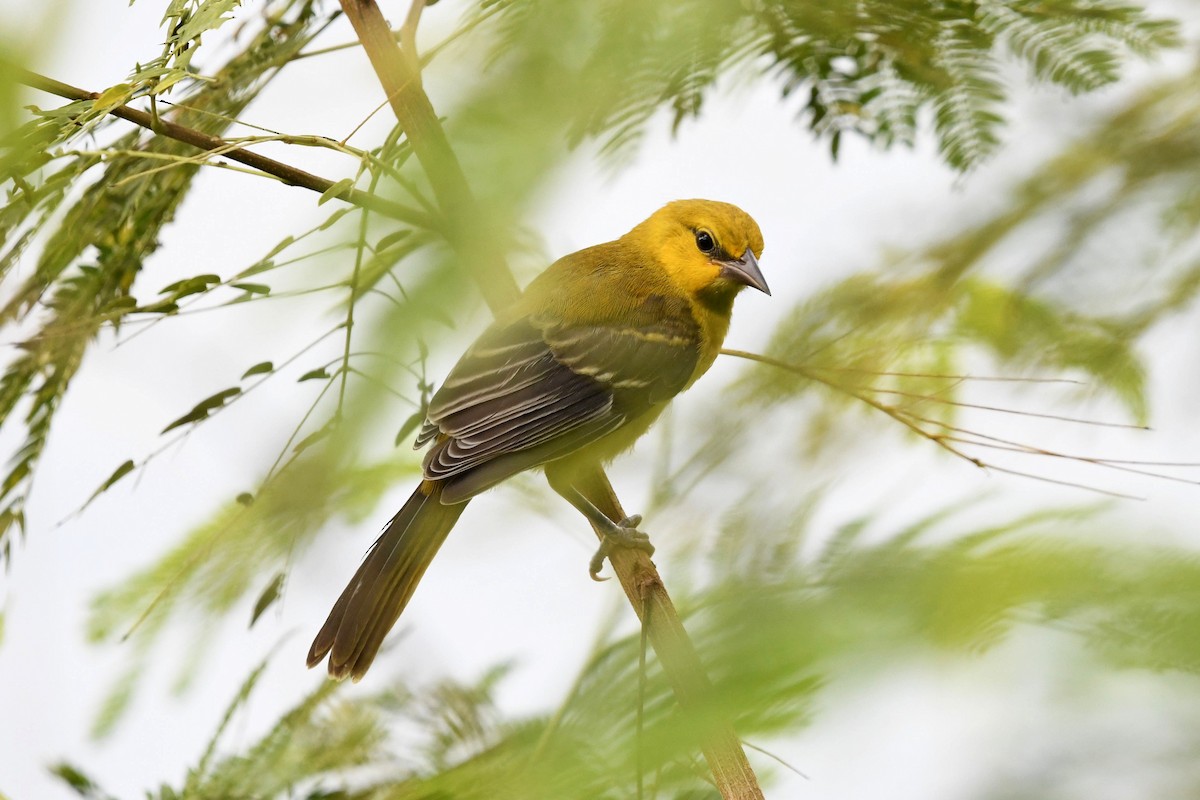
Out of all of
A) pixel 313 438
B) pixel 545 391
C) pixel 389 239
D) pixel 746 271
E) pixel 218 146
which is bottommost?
pixel 313 438

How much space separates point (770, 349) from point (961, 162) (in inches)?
13.6

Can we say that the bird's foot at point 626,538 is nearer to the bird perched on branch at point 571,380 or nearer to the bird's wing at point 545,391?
the bird perched on branch at point 571,380

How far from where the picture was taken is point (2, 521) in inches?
47.3

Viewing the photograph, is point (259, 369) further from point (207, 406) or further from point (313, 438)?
point (313, 438)

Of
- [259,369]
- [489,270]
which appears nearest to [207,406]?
[259,369]

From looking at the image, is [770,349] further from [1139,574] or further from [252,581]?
[1139,574]

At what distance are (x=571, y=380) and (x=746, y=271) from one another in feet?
1.25

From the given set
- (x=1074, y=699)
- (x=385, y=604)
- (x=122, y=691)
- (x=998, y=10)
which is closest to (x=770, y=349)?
(x=998, y=10)

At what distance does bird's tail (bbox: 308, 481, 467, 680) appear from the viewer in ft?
4.89

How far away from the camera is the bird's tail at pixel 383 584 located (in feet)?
4.89

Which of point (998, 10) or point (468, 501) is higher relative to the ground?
point (998, 10)

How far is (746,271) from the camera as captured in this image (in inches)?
79.7

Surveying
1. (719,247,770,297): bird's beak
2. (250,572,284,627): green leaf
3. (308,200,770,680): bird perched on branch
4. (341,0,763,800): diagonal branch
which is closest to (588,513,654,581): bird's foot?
(308,200,770,680): bird perched on branch

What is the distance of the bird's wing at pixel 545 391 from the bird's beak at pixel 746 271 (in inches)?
5.7
